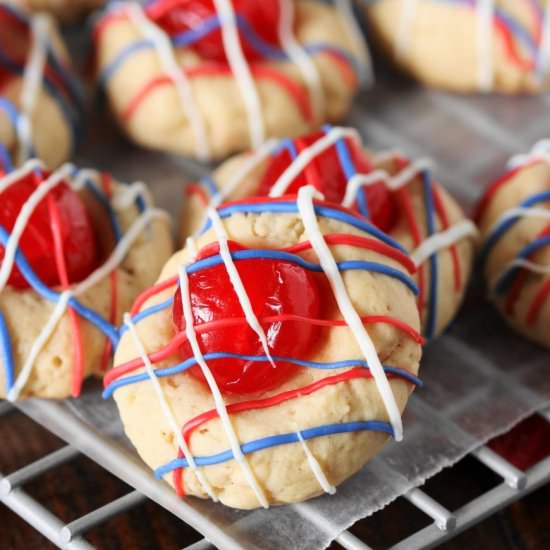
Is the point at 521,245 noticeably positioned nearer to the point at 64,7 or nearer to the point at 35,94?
the point at 35,94

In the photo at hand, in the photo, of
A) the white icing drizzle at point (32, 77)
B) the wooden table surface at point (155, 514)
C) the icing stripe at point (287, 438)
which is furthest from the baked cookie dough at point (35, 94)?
the icing stripe at point (287, 438)

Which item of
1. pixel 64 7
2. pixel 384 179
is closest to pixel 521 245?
pixel 384 179

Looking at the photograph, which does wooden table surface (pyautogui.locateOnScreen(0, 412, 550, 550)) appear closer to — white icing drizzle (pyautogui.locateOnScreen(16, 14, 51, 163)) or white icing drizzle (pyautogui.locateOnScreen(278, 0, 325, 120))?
white icing drizzle (pyautogui.locateOnScreen(16, 14, 51, 163))

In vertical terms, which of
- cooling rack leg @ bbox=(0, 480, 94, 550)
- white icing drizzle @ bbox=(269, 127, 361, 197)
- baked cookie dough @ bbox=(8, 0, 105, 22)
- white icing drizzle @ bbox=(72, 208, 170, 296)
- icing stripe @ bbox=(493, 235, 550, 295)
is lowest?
icing stripe @ bbox=(493, 235, 550, 295)

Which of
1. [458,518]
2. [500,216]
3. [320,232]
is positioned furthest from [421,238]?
[458,518]

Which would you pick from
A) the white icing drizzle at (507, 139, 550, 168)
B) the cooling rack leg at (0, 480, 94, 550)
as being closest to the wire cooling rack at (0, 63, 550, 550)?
the cooling rack leg at (0, 480, 94, 550)
